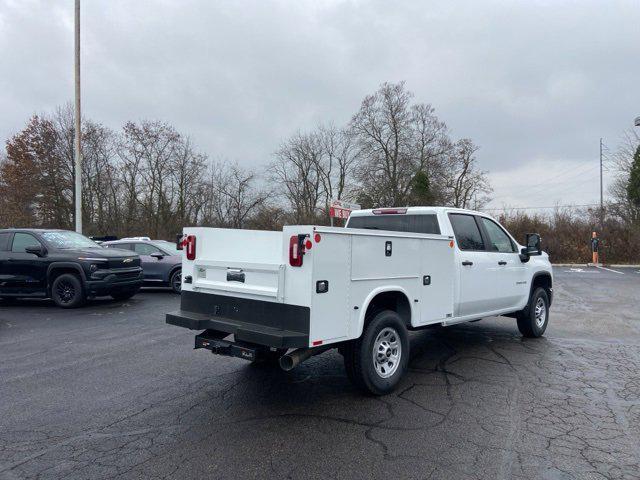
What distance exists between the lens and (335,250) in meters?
4.20

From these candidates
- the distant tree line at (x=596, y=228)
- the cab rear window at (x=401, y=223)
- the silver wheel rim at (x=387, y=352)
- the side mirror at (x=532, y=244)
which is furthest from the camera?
the distant tree line at (x=596, y=228)

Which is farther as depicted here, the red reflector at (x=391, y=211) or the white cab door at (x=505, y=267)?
the white cab door at (x=505, y=267)

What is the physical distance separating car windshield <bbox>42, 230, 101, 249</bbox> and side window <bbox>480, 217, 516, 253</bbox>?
9266 mm

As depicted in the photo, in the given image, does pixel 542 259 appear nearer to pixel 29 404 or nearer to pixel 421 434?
pixel 421 434

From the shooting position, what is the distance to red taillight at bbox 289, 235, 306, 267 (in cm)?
401

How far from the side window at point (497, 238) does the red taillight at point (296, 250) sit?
380 cm

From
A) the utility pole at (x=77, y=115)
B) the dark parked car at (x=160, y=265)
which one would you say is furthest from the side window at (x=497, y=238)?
the utility pole at (x=77, y=115)

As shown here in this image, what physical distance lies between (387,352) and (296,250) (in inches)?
65.2

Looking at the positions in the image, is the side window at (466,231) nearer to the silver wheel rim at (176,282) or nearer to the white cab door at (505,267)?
the white cab door at (505,267)

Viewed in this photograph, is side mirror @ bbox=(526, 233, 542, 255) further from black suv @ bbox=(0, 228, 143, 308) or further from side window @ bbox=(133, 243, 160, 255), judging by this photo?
side window @ bbox=(133, 243, 160, 255)

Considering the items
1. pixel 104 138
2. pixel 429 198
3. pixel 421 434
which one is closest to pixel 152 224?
pixel 104 138

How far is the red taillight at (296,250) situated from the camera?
13.2 ft

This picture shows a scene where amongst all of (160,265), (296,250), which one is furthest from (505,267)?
(160,265)

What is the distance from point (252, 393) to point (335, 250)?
1867 millimetres
